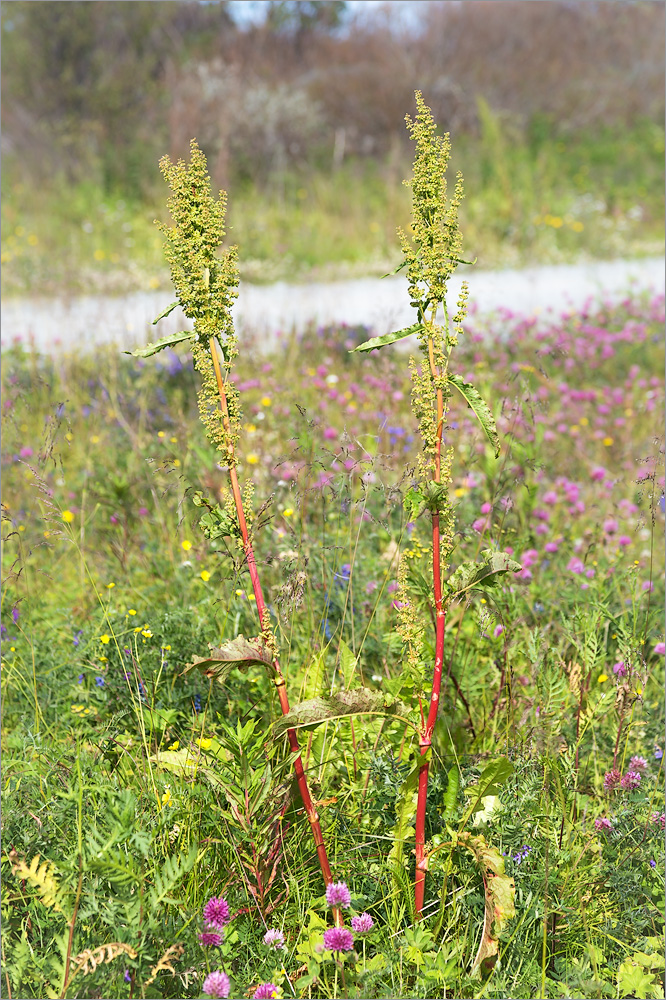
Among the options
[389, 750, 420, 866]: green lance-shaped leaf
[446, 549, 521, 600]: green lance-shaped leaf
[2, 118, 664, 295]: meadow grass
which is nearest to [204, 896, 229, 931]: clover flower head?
[389, 750, 420, 866]: green lance-shaped leaf

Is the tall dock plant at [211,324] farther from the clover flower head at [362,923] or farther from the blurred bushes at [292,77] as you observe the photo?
the blurred bushes at [292,77]

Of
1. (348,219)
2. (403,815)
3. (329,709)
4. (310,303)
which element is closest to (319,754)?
(403,815)

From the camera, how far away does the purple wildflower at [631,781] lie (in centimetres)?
207

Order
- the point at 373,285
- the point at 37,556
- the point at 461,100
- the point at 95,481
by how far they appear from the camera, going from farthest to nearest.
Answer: the point at 461,100 < the point at 373,285 < the point at 95,481 < the point at 37,556

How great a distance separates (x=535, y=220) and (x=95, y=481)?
8.26 metres

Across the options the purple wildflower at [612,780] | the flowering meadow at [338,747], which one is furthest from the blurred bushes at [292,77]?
the purple wildflower at [612,780]

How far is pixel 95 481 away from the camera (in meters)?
3.83

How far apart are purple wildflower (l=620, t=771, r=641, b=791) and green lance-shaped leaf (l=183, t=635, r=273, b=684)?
103 cm

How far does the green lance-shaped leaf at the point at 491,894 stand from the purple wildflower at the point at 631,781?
508 mm

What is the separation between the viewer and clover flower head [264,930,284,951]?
1.72 meters

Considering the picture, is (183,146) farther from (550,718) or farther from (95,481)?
(550,718)

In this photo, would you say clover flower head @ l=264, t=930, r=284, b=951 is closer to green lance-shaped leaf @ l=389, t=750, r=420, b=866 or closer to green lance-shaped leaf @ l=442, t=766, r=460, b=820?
green lance-shaped leaf @ l=389, t=750, r=420, b=866

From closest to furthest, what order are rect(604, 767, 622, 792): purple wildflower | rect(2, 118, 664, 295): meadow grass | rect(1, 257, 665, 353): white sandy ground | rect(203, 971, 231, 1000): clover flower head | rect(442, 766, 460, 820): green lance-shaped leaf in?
1. rect(203, 971, 231, 1000): clover flower head
2. rect(442, 766, 460, 820): green lance-shaped leaf
3. rect(604, 767, 622, 792): purple wildflower
4. rect(1, 257, 665, 353): white sandy ground
5. rect(2, 118, 664, 295): meadow grass

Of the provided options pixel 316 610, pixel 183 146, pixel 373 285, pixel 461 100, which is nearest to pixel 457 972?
pixel 316 610
